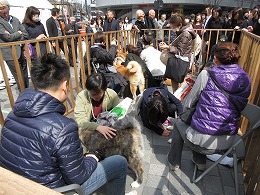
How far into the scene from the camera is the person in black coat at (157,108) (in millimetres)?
3100

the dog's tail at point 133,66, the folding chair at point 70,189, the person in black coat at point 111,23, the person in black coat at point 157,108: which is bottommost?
the person in black coat at point 157,108

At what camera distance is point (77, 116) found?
104 inches

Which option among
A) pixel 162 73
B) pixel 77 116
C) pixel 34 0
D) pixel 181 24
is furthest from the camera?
pixel 34 0

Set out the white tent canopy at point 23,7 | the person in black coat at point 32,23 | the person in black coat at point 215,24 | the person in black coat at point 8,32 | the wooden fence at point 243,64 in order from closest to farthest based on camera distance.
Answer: the wooden fence at point 243,64
the person in black coat at point 8,32
the person in black coat at point 32,23
the white tent canopy at point 23,7
the person in black coat at point 215,24

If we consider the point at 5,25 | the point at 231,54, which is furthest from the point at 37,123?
the point at 5,25

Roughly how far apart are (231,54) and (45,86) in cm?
180

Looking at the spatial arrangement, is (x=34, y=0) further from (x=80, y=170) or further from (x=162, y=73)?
(x=80, y=170)

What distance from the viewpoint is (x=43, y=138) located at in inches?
49.3

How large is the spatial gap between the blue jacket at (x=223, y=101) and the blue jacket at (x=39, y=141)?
1329 mm

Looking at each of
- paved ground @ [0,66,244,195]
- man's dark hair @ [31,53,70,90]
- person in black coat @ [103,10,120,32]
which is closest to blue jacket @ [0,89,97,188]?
man's dark hair @ [31,53,70,90]

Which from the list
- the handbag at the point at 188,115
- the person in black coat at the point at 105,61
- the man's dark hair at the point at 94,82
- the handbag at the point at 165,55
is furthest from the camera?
the handbag at the point at 165,55

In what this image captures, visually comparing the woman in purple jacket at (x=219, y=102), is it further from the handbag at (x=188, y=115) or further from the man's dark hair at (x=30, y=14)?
the man's dark hair at (x=30, y=14)

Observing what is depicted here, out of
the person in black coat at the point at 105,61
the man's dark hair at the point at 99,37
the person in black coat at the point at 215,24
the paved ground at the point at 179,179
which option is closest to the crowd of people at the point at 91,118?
the paved ground at the point at 179,179

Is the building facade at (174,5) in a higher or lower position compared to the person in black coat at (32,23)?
higher
